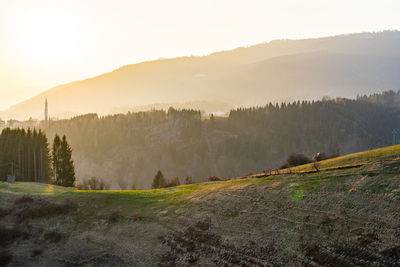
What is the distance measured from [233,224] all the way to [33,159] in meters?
96.0

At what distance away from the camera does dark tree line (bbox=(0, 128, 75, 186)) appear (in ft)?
335

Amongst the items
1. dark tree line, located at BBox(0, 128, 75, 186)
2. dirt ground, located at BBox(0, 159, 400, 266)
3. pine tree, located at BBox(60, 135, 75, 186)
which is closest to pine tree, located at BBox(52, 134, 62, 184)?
dark tree line, located at BBox(0, 128, 75, 186)

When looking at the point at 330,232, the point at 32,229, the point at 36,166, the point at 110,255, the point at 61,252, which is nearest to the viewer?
the point at 330,232

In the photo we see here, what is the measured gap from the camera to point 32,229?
138ft

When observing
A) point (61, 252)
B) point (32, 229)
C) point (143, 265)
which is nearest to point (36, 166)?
point (32, 229)

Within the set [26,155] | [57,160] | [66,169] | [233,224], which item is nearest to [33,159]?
[26,155]

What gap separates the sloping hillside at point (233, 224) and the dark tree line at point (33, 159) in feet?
183

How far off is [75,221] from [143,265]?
15.0 m

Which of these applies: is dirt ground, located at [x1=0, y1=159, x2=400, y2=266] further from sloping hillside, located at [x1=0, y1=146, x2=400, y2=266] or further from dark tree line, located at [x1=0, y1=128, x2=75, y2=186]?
dark tree line, located at [x1=0, y1=128, x2=75, y2=186]

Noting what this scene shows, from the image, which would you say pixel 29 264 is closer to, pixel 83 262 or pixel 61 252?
pixel 61 252

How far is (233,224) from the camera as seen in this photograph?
Result: 3366 cm

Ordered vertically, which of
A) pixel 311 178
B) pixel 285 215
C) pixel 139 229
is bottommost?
pixel 139 229

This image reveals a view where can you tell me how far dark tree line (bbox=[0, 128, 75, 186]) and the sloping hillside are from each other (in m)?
55.7

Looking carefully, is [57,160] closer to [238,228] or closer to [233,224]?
[233,224]
